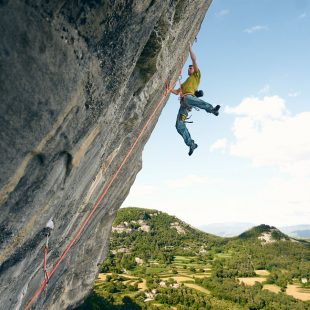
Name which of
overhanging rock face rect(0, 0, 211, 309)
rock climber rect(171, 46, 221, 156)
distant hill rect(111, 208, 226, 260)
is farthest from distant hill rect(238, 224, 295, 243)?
overhanging rock face rect(0, 0, 211, 309)

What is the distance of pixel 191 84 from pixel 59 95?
23.7ft

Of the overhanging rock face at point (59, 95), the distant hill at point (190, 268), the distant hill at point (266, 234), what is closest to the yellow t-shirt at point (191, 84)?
the overhanging rock face at point (59, 95)

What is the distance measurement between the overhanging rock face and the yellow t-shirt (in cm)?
286

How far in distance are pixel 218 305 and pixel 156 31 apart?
5784 cm

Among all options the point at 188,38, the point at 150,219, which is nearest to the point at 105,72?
the point at 188,38

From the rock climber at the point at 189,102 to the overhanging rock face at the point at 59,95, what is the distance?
2.81 metres

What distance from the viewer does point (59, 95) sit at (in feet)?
13.9

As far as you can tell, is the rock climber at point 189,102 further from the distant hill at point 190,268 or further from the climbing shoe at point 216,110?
the distant hill at point 190,268

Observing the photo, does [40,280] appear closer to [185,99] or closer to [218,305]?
[185,99]

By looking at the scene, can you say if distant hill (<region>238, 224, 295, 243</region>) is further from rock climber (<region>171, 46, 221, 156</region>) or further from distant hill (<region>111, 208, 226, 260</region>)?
rock climber (<region>171, 46, 221, 156</region>)

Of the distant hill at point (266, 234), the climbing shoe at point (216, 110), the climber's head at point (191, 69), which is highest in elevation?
the distant hill at point (266, 234)

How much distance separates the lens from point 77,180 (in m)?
6.43

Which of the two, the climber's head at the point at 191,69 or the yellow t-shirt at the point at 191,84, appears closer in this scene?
the yellow t-shirt at the point at 191,84

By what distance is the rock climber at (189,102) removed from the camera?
10664 millimetres
